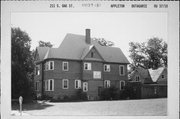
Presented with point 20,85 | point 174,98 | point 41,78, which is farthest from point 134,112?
point 41,78

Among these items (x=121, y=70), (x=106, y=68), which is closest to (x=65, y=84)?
(x=106, y=68)

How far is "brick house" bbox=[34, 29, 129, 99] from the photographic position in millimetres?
10016

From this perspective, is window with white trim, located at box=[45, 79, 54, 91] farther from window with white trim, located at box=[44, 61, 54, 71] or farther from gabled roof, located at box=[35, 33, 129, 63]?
gabled roof, located at box=[35, 33, 129, 63]

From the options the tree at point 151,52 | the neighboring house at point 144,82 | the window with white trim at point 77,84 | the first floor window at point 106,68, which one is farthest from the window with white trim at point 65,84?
the tree at point 151,52

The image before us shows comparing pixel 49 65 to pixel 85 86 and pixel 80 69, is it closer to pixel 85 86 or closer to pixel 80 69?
pixel 80 69

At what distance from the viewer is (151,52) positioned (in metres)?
8.55

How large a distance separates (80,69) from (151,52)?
3791 mm

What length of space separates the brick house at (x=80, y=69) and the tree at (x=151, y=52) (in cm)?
82

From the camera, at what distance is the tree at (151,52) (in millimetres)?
7241

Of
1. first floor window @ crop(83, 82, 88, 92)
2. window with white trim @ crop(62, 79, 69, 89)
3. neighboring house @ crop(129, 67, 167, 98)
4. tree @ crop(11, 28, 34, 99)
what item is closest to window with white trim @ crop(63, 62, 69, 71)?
window with white trim @ crop(62, 79, 69, 89)

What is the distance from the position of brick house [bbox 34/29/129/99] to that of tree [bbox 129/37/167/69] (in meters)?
0.82

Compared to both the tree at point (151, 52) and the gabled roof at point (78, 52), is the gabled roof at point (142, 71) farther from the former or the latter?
the gabled roof at point (78, 52)

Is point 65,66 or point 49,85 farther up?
point 65,66

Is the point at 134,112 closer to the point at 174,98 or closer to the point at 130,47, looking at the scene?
the point at 174,98
